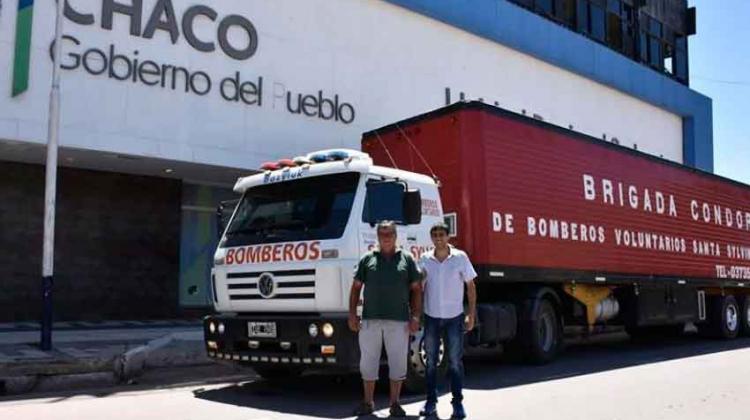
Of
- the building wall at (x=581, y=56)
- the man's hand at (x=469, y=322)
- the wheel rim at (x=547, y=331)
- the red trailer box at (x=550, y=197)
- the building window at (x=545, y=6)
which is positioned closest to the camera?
the man's hand at (x=469, y=322)

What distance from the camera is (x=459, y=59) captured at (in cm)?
2152

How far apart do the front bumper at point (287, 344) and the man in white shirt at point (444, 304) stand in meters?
0.86

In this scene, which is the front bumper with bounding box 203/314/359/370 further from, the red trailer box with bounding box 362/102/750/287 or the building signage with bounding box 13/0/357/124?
the building signage with bounding box 13/0/357/124

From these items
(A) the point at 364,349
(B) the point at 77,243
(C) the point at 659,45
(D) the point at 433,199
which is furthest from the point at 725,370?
(C) the point at 659,45

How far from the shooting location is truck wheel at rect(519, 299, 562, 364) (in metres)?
10.9

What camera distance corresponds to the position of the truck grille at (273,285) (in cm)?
779

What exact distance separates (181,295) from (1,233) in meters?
4.33

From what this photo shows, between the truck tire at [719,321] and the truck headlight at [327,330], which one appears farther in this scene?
the truck tire at [719,321]

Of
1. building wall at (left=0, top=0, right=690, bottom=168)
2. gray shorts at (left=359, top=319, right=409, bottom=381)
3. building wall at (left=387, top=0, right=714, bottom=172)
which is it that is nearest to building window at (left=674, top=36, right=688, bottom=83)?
building wall at (left=387, top=0, right=714, bottom=172)

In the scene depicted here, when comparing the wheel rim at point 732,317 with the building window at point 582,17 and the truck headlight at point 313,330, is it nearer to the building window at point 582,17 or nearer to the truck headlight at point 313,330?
the truck headlight at point 313,330

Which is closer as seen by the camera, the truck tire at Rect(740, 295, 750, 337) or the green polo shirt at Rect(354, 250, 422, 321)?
the green polo shirt at Rect(354, 250, 422, 321)

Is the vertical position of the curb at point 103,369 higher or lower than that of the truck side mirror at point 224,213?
lower

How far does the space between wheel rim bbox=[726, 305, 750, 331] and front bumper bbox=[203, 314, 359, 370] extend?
1253 cm

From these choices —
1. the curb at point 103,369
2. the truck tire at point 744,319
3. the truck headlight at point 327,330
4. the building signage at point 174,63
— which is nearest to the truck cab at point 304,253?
the truck headlight at point 327,330
